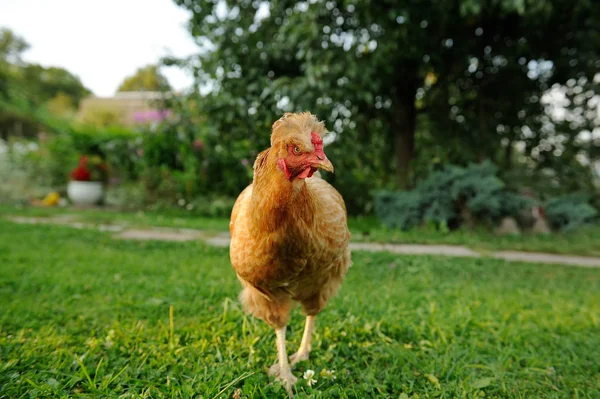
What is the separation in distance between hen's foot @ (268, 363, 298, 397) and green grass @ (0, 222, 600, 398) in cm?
5

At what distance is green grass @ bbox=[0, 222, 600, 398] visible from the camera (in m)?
1.96

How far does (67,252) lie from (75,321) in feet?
7.63

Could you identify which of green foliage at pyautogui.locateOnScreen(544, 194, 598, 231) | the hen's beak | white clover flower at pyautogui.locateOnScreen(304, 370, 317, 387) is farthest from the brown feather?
green foliage at pyautogui.locateOnScreen(544, 194, 598, 231)

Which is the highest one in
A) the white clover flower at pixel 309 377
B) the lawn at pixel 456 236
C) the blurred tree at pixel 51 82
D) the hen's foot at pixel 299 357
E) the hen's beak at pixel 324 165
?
the blurred tree at pixel 51 82

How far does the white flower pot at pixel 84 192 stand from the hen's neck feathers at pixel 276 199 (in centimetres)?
999

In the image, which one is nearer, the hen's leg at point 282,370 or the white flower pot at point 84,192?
the hen's leg at point 282,370

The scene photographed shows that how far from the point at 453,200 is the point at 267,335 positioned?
537 cm

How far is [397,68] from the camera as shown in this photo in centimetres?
719

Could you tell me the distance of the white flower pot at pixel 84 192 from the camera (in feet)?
32.7

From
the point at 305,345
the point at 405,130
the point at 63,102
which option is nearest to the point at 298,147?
the point at 305,345

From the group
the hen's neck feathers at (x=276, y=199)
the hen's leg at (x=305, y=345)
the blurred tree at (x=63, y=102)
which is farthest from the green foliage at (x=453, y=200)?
the blurred tree at (x=63, y=102)

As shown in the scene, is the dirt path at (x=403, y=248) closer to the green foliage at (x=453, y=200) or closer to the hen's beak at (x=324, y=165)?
the green foliage at (x=453, y=200)

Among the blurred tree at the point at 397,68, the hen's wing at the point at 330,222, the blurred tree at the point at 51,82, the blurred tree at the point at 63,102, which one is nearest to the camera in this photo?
the hen's wing at the point at 330,222

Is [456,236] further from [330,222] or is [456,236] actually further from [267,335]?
[330,222]
